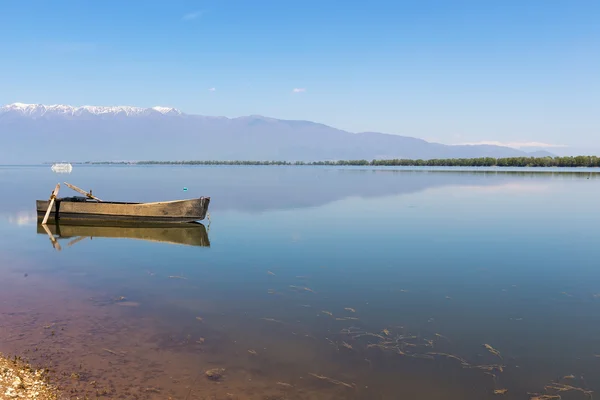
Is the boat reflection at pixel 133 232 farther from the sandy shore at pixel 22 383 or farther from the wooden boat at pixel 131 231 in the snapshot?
the sandy shore at pixel 22 383

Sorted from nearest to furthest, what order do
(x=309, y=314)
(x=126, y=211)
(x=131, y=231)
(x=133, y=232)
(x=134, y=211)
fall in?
(x=309, y=314)
(x=133, y=232)
(x=131, y=231)
(x=134, y=211)
(x=126, y=211)

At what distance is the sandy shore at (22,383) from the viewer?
7934 millimetres

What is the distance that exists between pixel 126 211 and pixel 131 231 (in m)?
2.65

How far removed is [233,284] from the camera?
1599 centimetres

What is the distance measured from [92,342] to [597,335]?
1212 cm

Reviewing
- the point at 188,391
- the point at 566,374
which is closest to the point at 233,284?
the point at 188,391

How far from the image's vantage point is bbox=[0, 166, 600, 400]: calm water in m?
9.19

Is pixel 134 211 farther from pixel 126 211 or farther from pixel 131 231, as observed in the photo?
pixel 131 231

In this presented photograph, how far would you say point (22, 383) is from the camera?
8367 millimetres

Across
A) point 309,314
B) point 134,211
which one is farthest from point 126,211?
point 309,314

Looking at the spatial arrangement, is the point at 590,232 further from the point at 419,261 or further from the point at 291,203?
the point at 291,203

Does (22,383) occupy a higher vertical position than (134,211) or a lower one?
lower

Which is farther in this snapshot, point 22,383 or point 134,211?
point 134,211

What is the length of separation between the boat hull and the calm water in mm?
4900
